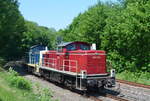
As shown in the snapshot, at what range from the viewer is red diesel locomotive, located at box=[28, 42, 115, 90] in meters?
15.8

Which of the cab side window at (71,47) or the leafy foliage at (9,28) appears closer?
the cab side window at (71,47)

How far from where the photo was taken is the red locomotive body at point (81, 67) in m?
15.8

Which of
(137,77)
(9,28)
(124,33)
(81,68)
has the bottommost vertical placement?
(137,77)

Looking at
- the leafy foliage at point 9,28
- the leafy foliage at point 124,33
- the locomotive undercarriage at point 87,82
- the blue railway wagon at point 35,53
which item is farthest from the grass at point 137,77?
the leafy foliage at point 9,28

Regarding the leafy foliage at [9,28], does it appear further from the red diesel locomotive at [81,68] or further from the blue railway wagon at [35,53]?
the red diesel locomotive at [81,68]

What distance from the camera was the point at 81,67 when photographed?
54.1 feet

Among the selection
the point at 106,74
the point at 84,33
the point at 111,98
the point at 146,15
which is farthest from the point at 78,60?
the point at 84,33

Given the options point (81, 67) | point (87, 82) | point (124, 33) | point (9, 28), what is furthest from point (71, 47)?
point (9, 28)

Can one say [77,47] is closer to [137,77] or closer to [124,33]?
[137,77]

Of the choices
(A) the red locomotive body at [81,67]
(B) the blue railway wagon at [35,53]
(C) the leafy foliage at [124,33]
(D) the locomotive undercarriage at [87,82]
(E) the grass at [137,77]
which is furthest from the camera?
(B) the blue railway wagon at [35,53]

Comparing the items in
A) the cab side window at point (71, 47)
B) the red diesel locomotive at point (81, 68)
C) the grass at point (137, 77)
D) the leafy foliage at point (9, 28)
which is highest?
the leafy foliage at point (9, 28)

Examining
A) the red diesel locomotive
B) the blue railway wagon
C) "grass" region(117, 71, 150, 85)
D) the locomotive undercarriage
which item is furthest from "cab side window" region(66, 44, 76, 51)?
the blue railway wagon

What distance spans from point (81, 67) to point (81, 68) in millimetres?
66

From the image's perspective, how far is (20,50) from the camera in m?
52.0
